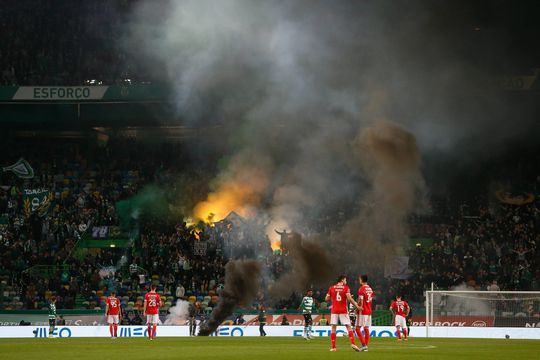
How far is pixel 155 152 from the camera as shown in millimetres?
60344

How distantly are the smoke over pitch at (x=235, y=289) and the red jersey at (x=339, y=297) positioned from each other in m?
15.5

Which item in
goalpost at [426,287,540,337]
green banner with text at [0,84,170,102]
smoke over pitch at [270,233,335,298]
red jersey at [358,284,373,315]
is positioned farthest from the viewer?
green banner with text at [0,84,170,102]

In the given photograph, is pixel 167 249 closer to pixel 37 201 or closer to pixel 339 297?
pixel 37 201

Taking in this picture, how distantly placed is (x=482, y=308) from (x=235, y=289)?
11.8 meters

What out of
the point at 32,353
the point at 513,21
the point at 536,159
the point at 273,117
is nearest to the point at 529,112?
the point at 536,159

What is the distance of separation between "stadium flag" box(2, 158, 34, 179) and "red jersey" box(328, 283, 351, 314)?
33.3 m

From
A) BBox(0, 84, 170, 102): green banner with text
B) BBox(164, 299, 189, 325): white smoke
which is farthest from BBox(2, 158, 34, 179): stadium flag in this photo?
BBox(164, 299, 189, 325): white smoke

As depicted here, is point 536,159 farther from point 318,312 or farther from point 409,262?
point 318,312

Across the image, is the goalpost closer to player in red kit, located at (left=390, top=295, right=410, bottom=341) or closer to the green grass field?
player in red kit, located at (left=390, top=295, right=410, bottom=341)

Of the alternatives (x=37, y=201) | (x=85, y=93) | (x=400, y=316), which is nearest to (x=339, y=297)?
(x=400, y=316)

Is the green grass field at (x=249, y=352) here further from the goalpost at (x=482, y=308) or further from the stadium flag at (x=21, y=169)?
the stadium flag at (x=21, y=169)

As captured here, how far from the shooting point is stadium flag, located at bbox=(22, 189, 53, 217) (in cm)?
5534

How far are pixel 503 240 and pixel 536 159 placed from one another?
8277mm

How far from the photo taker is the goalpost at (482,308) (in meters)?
41.8
